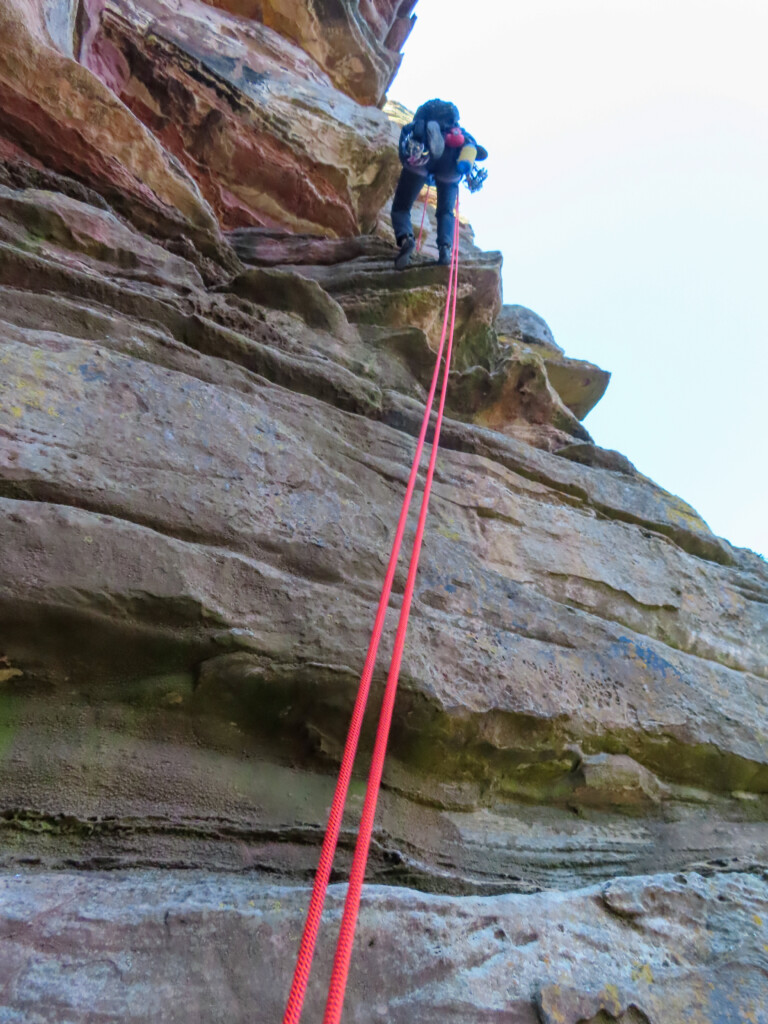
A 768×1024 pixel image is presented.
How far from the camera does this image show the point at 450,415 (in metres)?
6.04

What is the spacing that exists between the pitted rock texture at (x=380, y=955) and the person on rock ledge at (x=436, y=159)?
6360 mm

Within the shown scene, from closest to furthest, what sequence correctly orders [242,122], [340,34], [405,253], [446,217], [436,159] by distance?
[405,253]
[446,217]
[436,159]
[242,122]
[340,34]

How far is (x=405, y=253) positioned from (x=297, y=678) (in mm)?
5477

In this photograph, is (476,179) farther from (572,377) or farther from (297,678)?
(297,678)

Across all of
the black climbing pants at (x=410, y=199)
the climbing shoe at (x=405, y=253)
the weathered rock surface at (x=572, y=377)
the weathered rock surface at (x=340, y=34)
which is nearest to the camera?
the climbing shoe at (x=405, y=253)

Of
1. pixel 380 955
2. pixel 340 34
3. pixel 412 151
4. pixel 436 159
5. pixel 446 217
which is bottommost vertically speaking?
pixel 380 955

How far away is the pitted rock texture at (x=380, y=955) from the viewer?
1808 millimetres

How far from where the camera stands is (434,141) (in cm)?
741

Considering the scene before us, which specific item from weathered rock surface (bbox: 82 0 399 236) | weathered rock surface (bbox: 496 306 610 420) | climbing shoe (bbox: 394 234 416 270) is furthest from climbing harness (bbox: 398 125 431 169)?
weathered rock surface (bbox: 496 306 610 420)

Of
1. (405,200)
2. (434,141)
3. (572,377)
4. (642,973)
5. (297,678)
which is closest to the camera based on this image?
(642,973)

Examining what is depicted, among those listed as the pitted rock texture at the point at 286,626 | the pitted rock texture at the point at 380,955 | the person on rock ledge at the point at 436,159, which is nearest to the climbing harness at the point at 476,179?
the person on rock ledge at the point at 436,159

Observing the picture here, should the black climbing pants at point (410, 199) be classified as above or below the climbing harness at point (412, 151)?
below

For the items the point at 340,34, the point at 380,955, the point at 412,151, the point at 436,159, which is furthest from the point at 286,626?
the point at 340,34

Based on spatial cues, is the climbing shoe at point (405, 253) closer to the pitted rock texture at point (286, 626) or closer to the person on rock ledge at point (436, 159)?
the person on rock ledge at point (436, 159)
